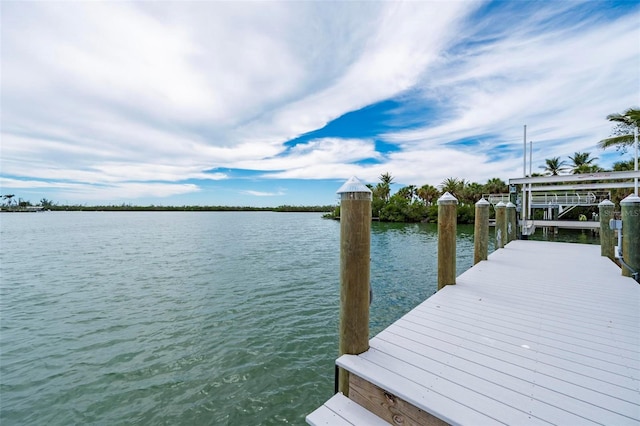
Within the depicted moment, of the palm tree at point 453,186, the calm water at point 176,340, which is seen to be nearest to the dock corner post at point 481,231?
the calm water at point 176,340

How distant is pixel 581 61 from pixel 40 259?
23.9m

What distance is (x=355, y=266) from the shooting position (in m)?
2.43

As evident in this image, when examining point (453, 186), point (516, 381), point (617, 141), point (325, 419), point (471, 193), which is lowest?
point (325, 419)

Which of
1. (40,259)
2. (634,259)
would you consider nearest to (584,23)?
(634,259)

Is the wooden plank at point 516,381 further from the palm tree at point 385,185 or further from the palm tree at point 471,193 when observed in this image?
the palm tree at point 385,185

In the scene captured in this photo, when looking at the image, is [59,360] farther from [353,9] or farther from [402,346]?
[353,9]

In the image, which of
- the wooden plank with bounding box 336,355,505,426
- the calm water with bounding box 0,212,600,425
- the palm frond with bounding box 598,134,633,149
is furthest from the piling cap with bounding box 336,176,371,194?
the palm frond with bounding box 598,134,633,149

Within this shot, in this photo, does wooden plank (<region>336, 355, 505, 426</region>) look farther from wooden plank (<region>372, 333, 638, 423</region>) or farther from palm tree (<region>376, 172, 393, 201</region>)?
palm tree (<region>376, 172, 393, 201</region>)

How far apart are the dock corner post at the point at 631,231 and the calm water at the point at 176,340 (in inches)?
158

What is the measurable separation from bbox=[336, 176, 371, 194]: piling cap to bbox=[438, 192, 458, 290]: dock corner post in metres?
2.47

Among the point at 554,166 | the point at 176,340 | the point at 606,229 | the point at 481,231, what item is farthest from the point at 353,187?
the point at 554,166

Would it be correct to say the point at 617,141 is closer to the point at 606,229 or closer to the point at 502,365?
the point at 606,229

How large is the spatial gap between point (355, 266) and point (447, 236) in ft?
8.70

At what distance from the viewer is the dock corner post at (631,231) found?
15.2ft
